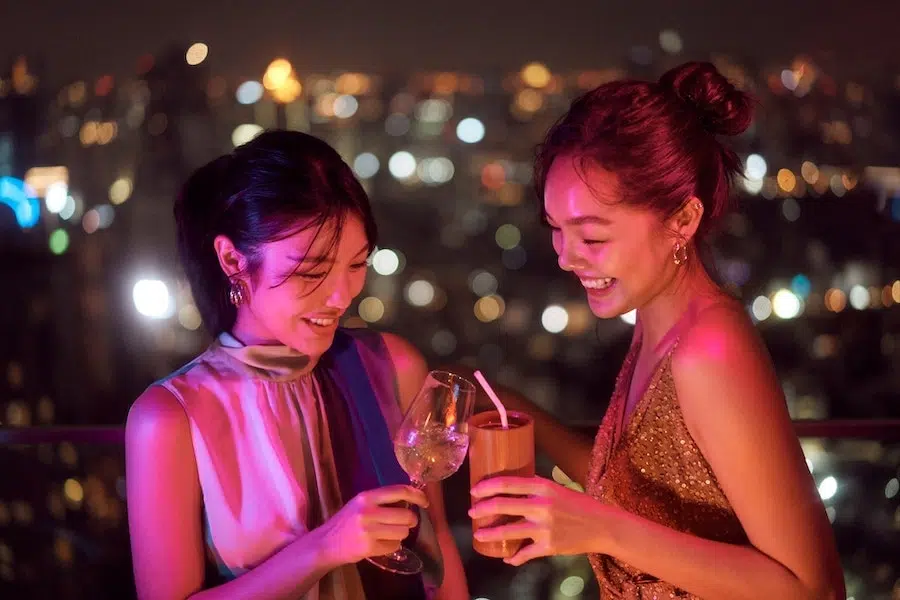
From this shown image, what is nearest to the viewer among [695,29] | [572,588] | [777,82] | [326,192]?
[326,192]

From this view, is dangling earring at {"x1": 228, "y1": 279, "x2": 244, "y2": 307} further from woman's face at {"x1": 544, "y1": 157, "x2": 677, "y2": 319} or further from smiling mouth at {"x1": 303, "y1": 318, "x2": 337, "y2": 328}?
woman's face at {"x1": 544, "y1": 157, "x2": 677, "y2": 319}

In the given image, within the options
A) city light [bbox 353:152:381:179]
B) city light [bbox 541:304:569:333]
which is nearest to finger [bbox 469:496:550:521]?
city light [bbox 353:152:381:179]

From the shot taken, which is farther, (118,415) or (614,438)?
(118,415)

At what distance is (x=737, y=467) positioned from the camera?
4.12ft

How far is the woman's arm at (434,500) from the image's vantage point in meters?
1.66

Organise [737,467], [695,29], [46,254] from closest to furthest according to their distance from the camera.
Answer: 1. [737,467]
2. [695,29]
3. [46,254]

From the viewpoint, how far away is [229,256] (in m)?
1.45

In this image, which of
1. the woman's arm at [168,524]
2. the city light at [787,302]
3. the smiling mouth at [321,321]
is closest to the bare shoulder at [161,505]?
the woman's arm at [168,524]

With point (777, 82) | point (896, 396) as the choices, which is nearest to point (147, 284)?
point (777, 82)

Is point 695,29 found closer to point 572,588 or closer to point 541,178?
point 541,178

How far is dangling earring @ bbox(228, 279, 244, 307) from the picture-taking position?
1.48 meters

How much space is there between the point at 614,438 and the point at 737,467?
0.42m

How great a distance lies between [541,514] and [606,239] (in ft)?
1.95

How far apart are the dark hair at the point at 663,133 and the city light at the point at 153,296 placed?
230cm
